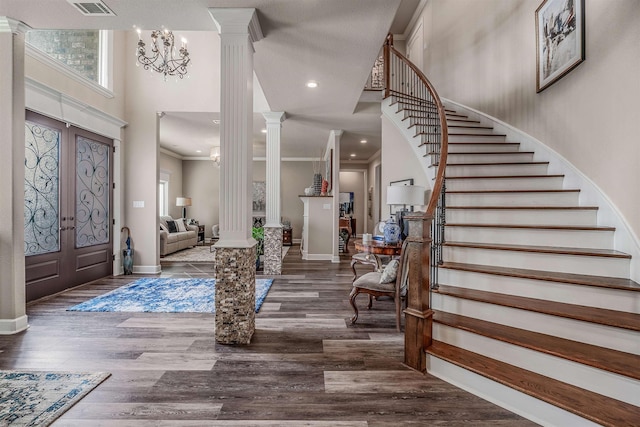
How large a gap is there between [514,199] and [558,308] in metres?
1.52

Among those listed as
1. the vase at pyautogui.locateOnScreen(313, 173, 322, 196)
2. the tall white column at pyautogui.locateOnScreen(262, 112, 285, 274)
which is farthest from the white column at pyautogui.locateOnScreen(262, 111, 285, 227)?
the vase at pyautogui.locateOnScreen(313, 173, 322, 196)

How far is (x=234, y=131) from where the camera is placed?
264 centimetres

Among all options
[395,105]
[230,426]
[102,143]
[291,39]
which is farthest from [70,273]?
[395,105]

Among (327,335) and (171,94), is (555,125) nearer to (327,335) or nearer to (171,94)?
(327,335)

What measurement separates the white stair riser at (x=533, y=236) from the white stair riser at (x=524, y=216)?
0.70ft

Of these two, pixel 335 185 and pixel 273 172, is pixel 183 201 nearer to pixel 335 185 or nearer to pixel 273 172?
pixel 273 172

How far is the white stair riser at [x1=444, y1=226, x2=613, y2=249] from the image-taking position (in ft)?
8.36

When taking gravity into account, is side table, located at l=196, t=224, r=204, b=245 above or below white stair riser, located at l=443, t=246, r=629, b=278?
below

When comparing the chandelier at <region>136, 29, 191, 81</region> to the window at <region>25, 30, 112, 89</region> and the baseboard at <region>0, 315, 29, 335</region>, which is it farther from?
the baseboard at <region>0, 315, 29, 335</region>

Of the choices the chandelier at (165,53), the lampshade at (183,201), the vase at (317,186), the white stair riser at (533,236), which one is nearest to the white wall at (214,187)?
the lampshade at (183,201)

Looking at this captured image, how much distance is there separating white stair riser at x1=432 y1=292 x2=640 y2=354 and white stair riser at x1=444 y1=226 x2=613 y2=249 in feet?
2.77

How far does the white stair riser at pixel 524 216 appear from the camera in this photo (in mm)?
2787

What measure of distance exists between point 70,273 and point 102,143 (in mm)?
2158

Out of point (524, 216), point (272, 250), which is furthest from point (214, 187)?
point (524, 216)
